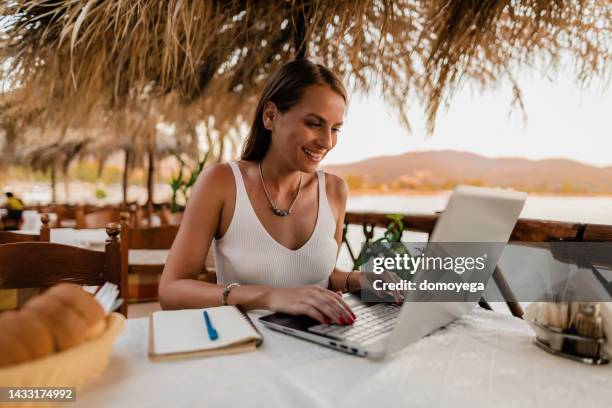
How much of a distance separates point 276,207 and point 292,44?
2.15 metres

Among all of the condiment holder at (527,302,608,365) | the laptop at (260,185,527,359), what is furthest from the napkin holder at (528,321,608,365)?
the laptop at (260,185,527,359)

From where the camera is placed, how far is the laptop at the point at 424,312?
0.61 meters

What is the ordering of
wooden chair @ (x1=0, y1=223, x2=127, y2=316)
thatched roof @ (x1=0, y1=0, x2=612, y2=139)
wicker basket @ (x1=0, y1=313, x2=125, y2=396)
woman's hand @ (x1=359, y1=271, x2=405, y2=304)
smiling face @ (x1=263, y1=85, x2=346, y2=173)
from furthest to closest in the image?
thatched roof @ (x1=0, y1=0, x2=612, y2=139) → smiling face @ (x1=263, y1=85, x2=346, y2=173) → wooden chair @ (x1=0, y1=223, x2=127, y2=316) → woman's hand @ (x1=359, y1=271, x2=405, y2=304) → wicker basket @ (x1=0, y1=313, x2=125, y2=396)

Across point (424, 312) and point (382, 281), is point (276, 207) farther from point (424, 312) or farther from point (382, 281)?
point (424, 312)

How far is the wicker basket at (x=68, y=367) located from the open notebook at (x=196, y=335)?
9 centimetres

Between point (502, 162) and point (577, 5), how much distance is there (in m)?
1.47

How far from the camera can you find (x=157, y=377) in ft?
1.89

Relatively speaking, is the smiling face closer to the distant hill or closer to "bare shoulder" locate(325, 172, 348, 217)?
"bare shoulder" locate(325, 172, 348, 217)

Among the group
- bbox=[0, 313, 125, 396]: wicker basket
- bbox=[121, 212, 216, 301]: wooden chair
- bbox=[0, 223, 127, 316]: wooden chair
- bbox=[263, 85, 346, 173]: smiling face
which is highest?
bbox=[263, 85, 346, 173]: smiling face

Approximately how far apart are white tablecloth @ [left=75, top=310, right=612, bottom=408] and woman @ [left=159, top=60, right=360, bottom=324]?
0.43 metres

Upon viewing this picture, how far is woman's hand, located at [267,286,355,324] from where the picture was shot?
0.78 metres

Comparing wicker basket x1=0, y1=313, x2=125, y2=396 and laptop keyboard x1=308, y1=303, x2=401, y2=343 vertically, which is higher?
wicker basket x1=0, y1=313, x2=125, y2=396

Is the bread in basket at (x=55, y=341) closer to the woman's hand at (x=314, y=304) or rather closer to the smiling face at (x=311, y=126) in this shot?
the woman's hand at (x=314, y=304)

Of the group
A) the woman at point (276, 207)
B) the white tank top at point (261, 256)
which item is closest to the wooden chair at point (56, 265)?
the woman at point (276, 207)
